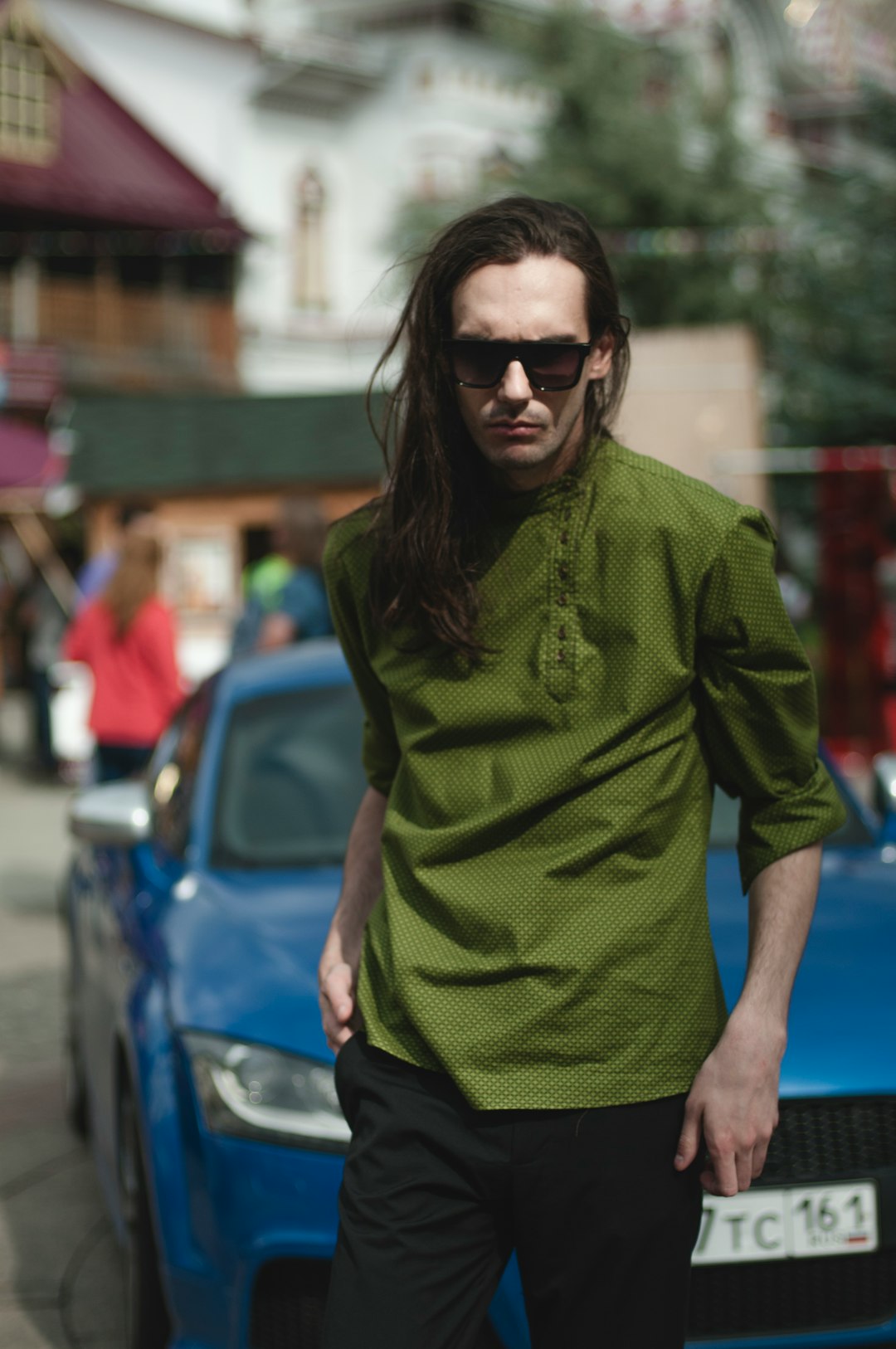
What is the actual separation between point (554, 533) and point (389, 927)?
18.3 inches

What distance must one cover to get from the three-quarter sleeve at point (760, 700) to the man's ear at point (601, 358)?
0.25 meters

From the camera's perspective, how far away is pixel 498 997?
1.88 m

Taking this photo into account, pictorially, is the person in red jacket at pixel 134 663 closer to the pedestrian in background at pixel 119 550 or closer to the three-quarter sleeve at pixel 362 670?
the pedestrian in background at pixel 119 550

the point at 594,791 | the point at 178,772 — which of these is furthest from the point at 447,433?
the point at 178,772

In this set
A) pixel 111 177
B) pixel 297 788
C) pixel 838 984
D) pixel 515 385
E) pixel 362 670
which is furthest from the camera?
pixel 111 177

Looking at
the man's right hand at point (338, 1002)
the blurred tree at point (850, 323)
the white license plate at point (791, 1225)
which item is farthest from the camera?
the blurred tree at point (850, 323)

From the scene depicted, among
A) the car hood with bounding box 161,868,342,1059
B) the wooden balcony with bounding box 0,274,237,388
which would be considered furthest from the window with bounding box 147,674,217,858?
the wooden balcony with bounding box 0,274,237,388

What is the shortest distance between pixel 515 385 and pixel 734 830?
2.26m

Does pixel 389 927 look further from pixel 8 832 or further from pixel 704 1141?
pixel 8 832

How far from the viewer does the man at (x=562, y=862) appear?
6.13 feet

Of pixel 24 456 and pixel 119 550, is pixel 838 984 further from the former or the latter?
pixel 24 456

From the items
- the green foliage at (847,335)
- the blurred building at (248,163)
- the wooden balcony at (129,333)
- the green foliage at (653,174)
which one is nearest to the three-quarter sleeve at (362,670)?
the green foliage at (847,335)

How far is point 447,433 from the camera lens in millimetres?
2086

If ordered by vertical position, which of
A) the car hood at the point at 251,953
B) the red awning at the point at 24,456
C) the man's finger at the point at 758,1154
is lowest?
the red awning at the point at 24,456
